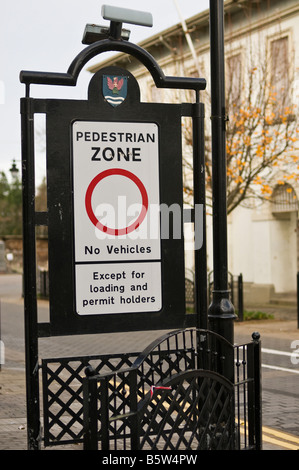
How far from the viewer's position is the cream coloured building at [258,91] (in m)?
20.8

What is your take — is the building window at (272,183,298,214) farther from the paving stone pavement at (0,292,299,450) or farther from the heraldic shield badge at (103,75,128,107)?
the heraldic shield badge at (103,75,128,107)

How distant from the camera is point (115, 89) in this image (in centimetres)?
576

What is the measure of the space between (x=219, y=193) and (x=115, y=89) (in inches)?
47.5

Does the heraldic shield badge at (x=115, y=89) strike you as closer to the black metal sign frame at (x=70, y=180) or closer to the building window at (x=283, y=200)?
the black metal sign frame at (x=70, y=180)

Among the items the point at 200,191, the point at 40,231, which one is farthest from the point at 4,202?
the point at 200,191

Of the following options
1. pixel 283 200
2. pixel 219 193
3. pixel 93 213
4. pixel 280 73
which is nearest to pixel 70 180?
pixel 93 213

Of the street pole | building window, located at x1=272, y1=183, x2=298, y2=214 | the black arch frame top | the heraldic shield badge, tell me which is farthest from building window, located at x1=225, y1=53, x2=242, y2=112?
the heraldic shield badge

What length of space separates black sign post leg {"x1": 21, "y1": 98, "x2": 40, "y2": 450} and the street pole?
1.48 m

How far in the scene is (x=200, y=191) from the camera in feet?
19.6

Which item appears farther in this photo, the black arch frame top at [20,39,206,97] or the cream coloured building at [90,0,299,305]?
the cream coloured building at [90,0,299,305]

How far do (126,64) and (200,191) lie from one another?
25433mm

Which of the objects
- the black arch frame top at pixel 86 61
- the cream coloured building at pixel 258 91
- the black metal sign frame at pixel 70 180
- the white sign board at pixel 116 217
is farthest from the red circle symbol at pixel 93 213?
the cream coloured building at pixel 258 91

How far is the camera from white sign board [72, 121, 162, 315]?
18.5 feet

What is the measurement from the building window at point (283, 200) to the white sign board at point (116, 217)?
55.9 feet
